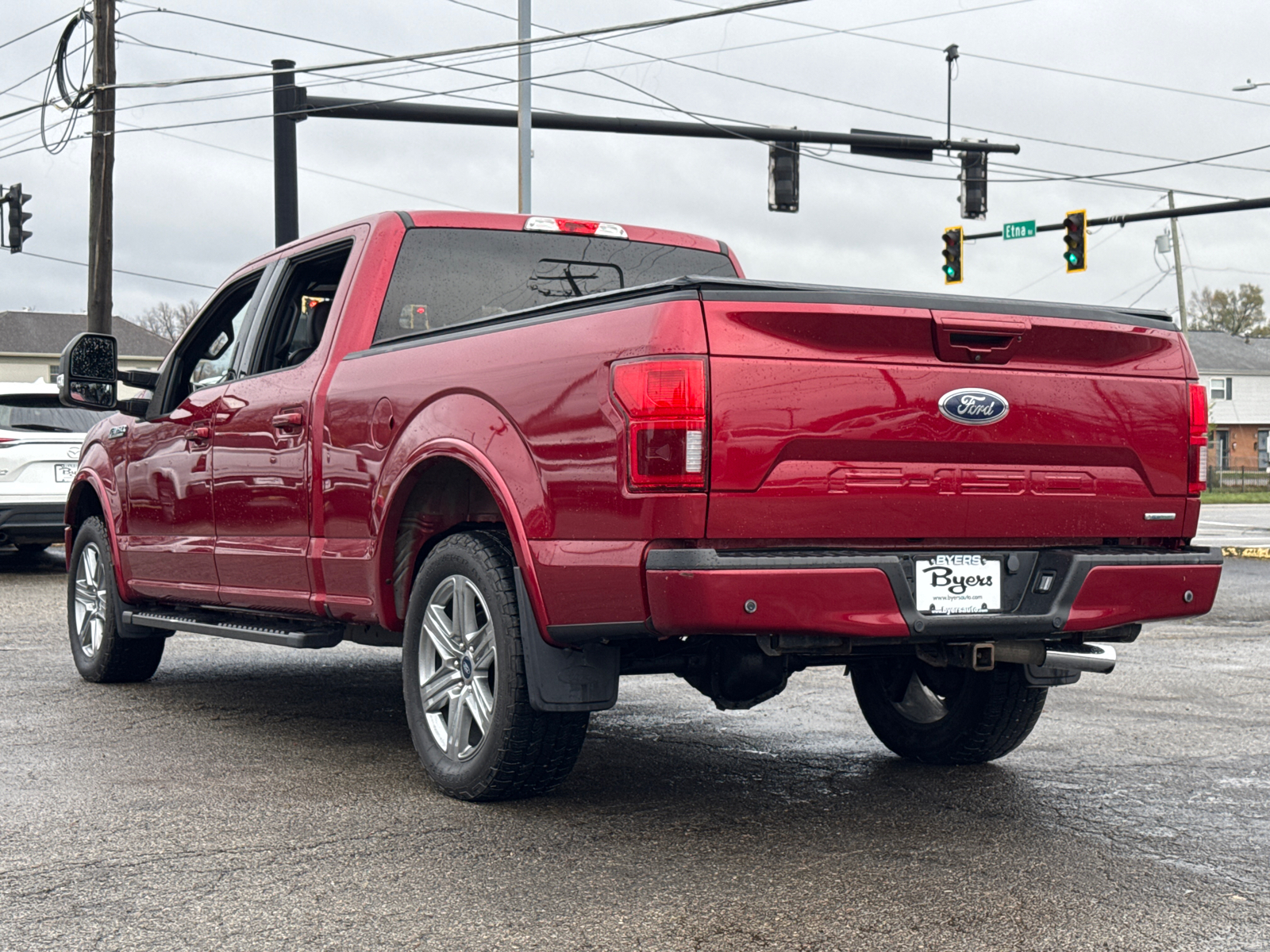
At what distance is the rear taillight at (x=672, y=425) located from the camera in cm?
404

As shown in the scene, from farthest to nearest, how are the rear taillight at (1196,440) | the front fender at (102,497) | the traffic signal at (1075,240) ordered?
the traffic signal at (1075,240) < the front fender at (102,497) < the rear taillight at (1196,440)

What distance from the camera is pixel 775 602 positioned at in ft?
13.3

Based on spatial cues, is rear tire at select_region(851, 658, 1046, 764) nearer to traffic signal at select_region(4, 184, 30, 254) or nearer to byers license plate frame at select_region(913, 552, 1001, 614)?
byers license plate frame at select_region(913, 552, 1001, 614)

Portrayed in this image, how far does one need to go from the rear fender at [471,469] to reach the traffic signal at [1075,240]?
21.7 meters

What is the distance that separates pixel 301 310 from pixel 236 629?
1.37 m

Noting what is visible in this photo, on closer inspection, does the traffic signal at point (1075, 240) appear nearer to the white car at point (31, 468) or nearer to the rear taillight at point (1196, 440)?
the white car at point (31, 468)

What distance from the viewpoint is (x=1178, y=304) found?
47.0 meters

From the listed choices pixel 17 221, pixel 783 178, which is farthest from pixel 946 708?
pixel 17 221

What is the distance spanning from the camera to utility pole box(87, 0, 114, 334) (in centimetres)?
2169

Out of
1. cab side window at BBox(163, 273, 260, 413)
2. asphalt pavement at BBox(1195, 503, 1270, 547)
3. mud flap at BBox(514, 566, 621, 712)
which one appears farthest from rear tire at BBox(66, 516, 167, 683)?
asphalt pavement at BBox(1195, 503, 1270, 547)

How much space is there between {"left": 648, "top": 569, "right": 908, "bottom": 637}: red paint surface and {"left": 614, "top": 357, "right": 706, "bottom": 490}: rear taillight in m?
0.26

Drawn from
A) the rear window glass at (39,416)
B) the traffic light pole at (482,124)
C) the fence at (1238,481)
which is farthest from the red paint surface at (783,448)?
the fence at (1238,481)

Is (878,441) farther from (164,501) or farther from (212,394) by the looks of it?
(164,501)

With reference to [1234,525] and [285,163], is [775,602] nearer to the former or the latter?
[285,163]
